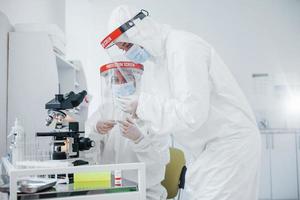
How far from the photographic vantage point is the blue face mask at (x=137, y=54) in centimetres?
156

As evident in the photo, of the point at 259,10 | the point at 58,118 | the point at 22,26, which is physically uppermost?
the point at 259,10

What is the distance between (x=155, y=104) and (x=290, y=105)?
3.74 m

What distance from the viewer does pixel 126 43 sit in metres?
1.56

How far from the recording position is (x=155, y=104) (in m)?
1.43

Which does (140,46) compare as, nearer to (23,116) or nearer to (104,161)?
(104,161)

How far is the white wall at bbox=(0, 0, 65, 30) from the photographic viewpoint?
2.64m

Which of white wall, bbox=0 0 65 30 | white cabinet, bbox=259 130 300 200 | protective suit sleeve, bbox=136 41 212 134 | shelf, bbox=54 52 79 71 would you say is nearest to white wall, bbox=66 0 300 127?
white cabinet, bbox=259 130 300 200

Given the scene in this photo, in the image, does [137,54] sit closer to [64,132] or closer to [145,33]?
[145,33]

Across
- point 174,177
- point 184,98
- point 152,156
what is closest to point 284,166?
point 174,177

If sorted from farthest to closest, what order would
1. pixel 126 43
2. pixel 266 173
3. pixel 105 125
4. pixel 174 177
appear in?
pixel 266 173 < pixel 174 177 < pixel 105 125 < pixel 126 43

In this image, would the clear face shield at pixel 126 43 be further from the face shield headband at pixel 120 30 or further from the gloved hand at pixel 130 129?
the gloved hand at pixel 130 129

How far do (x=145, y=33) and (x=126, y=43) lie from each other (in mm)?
119

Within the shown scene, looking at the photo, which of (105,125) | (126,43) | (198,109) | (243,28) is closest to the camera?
(198,109)

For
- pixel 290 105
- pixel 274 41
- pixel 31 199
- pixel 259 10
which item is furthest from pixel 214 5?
pixel 31 199
